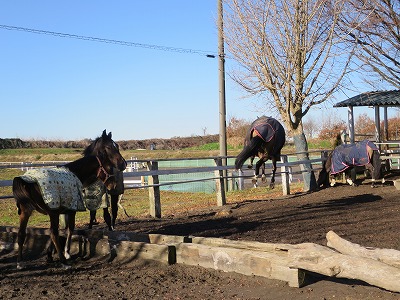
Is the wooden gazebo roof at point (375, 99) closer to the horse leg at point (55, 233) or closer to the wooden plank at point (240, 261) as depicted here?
the wooden plank at point (240, 261)

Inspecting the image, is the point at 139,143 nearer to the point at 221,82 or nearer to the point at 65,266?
the point at 221,82

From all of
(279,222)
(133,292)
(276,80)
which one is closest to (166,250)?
(133,292)

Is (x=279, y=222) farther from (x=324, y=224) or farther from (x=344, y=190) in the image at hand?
(x=344, y=190)

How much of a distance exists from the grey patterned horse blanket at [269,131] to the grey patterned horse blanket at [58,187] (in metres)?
3.81

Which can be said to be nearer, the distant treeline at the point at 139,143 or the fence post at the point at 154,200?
the fence post at the point at 154,200

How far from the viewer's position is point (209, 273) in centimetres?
610

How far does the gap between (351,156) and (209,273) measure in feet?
→ 41.7

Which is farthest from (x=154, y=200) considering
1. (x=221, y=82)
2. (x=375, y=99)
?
(x=375, y=99)

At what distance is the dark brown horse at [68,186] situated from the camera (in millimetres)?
6605

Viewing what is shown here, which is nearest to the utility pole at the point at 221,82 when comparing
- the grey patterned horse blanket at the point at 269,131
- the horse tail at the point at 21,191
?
the grey patterned horse blanket at the point at 269,131

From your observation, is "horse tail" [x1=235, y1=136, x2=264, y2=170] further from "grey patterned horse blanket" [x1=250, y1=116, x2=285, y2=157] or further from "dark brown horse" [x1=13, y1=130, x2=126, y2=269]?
"dark brown horse" [x1=13, y1=130, x2=126, y2=269]

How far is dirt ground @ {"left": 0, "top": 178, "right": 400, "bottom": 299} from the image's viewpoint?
5.39 m

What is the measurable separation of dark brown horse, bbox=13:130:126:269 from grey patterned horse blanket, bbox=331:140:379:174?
11.7 meters

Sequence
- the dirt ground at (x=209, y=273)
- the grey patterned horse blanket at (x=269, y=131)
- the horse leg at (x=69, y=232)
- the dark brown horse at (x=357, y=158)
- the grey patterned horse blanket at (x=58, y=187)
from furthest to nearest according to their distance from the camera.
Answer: the dark brown horse at (x=357, y=158)
the grey patterned horse blanket at (x=269, y=131)
the horse leg at (x=69, y=232)
the grey patterned horse blanket at (x=58, y=187)
the dirt ground at (x=209, y=273)
